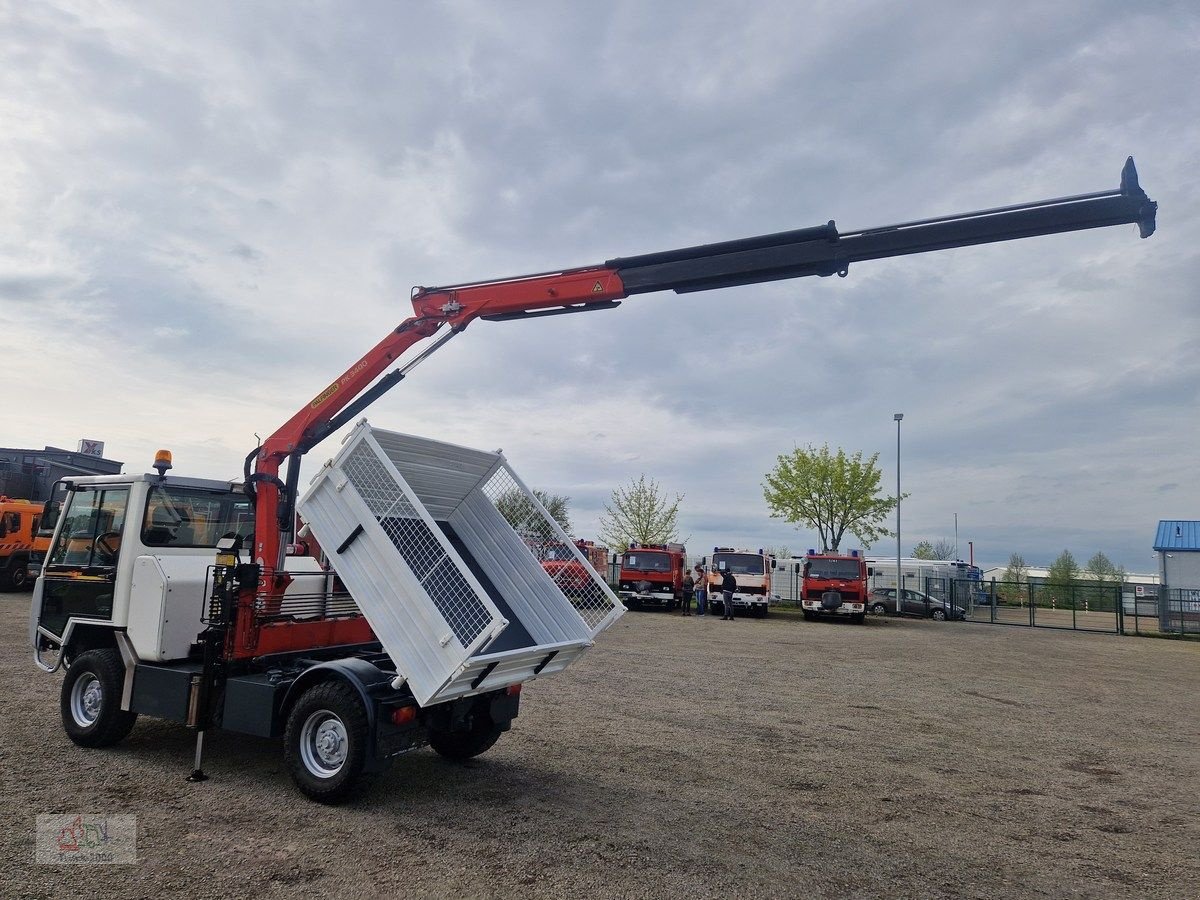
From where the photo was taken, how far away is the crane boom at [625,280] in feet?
20.3

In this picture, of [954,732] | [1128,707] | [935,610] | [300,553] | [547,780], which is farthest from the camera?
[935,610]

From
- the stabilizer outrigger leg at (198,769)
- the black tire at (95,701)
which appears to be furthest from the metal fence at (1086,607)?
the black tire at (95,701)

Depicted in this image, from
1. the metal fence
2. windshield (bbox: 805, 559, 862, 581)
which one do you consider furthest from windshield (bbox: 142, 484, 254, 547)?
the metal fence

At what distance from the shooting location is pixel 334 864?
4.80 metres

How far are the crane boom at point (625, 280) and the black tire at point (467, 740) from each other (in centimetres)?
186

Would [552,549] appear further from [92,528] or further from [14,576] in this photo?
[14,576]

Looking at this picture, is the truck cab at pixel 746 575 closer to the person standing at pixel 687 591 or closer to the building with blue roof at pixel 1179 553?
the person standing at pixel 687 591

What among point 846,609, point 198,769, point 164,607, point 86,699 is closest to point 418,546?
point 164,607

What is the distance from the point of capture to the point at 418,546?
5785mm

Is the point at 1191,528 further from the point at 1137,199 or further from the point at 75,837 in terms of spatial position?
the point at 75,837

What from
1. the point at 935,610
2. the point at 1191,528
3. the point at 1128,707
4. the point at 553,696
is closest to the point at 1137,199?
the point at 553,696

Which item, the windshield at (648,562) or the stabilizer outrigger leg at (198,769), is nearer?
the stabilizer outrigger leg at (198,769)

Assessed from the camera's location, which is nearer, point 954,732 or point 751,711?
point 954,732

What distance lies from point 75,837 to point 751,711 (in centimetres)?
728
